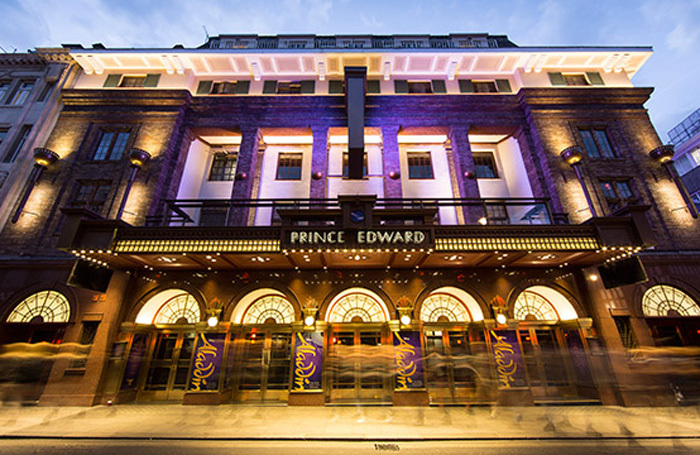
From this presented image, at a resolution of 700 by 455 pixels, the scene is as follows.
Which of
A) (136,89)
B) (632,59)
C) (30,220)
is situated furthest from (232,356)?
(632,59)

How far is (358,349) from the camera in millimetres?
11938

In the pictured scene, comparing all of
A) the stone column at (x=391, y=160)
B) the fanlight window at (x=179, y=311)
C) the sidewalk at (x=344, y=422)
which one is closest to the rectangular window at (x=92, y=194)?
the fanlight window at (x=179, y=311)

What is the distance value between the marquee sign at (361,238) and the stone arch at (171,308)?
6.02m

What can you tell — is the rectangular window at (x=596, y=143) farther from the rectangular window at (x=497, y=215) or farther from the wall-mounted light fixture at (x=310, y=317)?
the wall-mounted light fixture at (x=310, y=317)

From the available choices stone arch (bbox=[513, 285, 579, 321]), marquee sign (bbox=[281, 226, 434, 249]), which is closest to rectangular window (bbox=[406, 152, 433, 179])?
marquee sign (bbox=[281, 226, 434, 249])

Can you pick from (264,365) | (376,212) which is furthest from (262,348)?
(376,212)

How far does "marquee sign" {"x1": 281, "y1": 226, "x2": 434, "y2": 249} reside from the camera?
10430 mm

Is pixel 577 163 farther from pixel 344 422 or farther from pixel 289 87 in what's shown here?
pixel 289 87

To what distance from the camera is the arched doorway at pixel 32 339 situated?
1141cm

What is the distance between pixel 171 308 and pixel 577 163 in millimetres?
21000

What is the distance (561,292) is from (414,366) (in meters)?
7.36

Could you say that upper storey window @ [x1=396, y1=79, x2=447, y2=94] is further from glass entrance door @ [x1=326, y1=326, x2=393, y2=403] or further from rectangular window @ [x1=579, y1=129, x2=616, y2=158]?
glass entrance door @ [x1=326, y1=326, x2=393, y2=403]

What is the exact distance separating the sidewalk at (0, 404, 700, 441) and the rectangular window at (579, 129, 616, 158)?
11.9 meters

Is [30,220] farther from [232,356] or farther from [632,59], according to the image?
[632,59]
